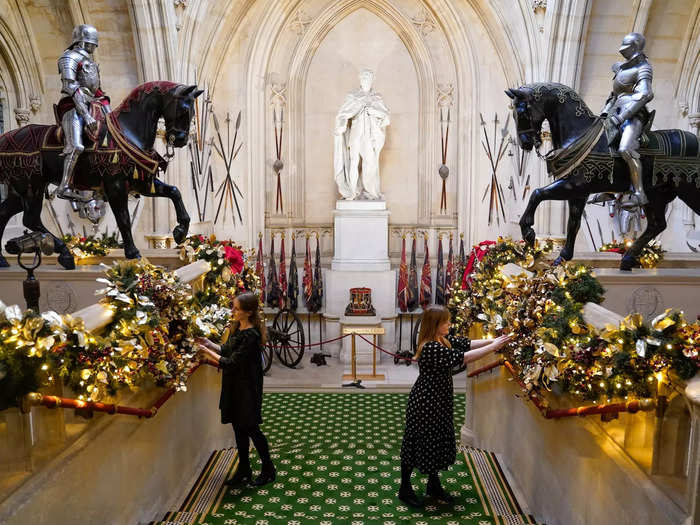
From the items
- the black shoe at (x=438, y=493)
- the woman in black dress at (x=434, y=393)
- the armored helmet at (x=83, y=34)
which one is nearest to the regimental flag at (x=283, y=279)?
the armored helmet at (x=83, y=34)

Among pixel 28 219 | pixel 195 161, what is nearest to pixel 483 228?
pixel 195 161

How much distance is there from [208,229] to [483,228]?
4895 millimetres

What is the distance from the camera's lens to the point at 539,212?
10336mm

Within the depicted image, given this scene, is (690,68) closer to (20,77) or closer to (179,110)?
(179,110)

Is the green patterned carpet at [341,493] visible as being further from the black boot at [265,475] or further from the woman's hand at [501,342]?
the woman's hand at [501,342]

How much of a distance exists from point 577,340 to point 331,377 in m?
6.56

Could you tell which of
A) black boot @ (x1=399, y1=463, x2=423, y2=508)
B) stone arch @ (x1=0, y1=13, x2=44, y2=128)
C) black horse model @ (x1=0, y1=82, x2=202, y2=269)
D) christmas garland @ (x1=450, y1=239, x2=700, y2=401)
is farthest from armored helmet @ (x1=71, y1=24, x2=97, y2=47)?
stone arch @ (x1=0, y1=13, x2=44, y2=128)

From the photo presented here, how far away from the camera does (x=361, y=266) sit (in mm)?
11047

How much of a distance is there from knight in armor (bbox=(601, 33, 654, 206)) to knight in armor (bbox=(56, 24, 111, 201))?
4.06m

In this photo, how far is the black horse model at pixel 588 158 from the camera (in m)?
5.19

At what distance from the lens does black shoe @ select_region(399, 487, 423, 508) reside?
4125 mm

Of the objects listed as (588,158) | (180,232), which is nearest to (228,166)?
(180,232)

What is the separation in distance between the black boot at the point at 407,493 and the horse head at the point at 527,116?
9.14ft

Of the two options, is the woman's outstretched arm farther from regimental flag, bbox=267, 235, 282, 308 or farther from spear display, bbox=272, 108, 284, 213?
spear display, bbox=272, 108, 284, 213
